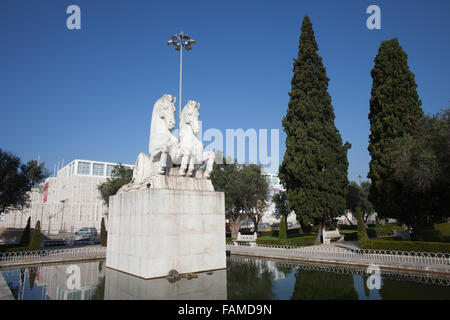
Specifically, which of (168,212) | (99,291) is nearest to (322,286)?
(168,212)

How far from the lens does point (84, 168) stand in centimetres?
7769

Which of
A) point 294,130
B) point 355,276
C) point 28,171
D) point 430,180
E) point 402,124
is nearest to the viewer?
point 355,276

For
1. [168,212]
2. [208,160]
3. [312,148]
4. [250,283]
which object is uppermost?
[312,148]

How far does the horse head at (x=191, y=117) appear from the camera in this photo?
37.1 ft

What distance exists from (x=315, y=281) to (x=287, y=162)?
643 inches

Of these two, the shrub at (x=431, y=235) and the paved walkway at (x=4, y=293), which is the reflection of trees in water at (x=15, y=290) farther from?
the shrub at (x=431, y=235)

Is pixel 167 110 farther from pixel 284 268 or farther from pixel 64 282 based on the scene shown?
pixel 284 268

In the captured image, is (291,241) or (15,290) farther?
(291,241)

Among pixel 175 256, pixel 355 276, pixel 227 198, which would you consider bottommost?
pixel 355 276

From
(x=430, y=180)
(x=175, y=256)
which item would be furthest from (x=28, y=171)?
(x=430, y=180)

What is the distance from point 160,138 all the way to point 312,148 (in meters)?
16.6
